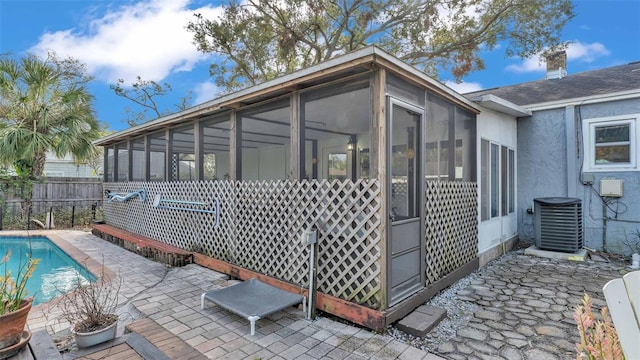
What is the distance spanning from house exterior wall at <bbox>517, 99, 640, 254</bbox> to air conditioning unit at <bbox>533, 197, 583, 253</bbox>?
579mm

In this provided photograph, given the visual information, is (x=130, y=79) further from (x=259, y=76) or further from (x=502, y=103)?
(x=502, y=103)

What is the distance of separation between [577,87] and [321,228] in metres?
7.51

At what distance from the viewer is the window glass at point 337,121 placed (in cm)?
345

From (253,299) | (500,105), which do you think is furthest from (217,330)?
(500,105)

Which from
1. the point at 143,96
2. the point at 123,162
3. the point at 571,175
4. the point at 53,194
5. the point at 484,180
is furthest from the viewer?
the point at 143,96

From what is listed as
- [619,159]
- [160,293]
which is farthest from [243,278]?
[619,159]

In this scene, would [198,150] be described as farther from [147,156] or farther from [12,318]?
[12,318]

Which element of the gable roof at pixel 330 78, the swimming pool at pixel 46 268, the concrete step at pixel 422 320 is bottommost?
the swimming pool at pixel 46 268

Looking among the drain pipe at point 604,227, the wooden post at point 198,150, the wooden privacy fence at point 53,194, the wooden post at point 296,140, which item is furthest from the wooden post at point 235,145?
the wooden privacy fence at point 53,194

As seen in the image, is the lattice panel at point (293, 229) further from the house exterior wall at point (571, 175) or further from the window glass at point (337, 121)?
the house exterior wall at point (571, 175)

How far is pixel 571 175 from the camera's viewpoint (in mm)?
6336

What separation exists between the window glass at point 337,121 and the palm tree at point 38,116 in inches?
313

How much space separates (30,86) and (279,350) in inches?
414

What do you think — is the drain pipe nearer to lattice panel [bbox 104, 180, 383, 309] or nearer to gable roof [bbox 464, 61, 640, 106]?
gable roof [bbox 464, 61, 640, 106]
